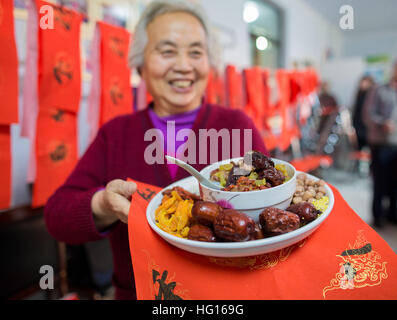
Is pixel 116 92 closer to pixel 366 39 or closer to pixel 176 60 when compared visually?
pixel 176 60

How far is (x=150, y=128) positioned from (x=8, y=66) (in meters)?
0.48

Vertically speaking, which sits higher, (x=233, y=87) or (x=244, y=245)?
(x=233, y=87)

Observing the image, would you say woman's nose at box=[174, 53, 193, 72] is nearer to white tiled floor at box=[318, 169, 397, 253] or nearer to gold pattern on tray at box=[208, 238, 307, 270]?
white tiled floor at box=[318, 169, 397, 253]

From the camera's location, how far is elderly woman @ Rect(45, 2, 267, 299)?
85cm

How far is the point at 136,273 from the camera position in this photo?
20.2 inches

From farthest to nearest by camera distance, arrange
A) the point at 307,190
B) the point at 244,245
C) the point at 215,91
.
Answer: the point at 215,91 < the point at 307,190 < the point at 244,245

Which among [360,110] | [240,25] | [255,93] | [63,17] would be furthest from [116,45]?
[360,110]

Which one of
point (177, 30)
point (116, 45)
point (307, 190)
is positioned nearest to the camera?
point (307, 190)

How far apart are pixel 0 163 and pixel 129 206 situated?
566 mm

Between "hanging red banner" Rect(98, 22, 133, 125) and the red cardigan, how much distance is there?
20.5 inches

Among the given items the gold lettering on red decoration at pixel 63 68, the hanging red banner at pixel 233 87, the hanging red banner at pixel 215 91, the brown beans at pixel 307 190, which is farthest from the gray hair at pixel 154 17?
the hanging red banner at pixel 233 87

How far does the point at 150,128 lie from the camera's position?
1.01m

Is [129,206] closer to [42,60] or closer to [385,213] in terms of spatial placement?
[42,60]

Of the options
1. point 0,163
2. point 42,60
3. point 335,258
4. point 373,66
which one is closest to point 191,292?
point 335,258
